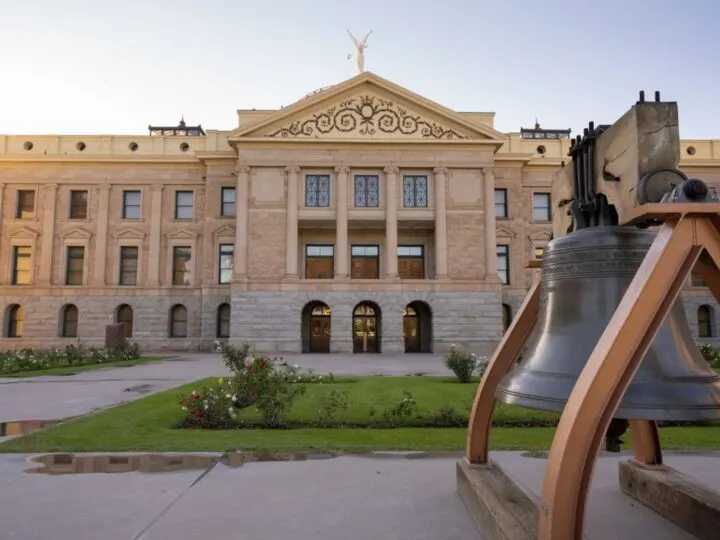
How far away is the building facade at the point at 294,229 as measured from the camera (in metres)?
34.1

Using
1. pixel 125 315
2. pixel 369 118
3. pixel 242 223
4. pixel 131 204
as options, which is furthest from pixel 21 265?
pixel 369 118

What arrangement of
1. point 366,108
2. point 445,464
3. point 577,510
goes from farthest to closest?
point 366,108, point 445,464, point 577,510

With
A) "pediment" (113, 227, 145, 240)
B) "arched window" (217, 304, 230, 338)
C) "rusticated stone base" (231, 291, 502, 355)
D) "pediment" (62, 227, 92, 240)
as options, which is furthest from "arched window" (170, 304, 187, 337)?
"pediment" (62, 227, 92, 240)

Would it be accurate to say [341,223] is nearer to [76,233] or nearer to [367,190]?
[367,190]

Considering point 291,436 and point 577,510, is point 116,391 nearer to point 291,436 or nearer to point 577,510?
point 291,436

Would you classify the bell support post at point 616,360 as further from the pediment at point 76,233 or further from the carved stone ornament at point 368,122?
the pediment at point 76,233

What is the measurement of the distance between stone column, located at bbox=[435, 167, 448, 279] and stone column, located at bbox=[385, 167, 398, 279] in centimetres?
276

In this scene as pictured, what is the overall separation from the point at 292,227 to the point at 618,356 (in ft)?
106

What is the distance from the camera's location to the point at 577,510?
2.70m

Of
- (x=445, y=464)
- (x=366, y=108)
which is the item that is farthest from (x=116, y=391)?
(x=366, y=108)

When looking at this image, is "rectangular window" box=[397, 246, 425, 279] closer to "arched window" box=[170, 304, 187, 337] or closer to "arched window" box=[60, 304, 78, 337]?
"arched window" box=[170, 304, 187, 337]

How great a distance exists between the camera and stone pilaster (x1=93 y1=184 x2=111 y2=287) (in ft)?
124

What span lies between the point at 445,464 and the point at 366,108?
3207 cm

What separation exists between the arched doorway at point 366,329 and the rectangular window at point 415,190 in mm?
7681
